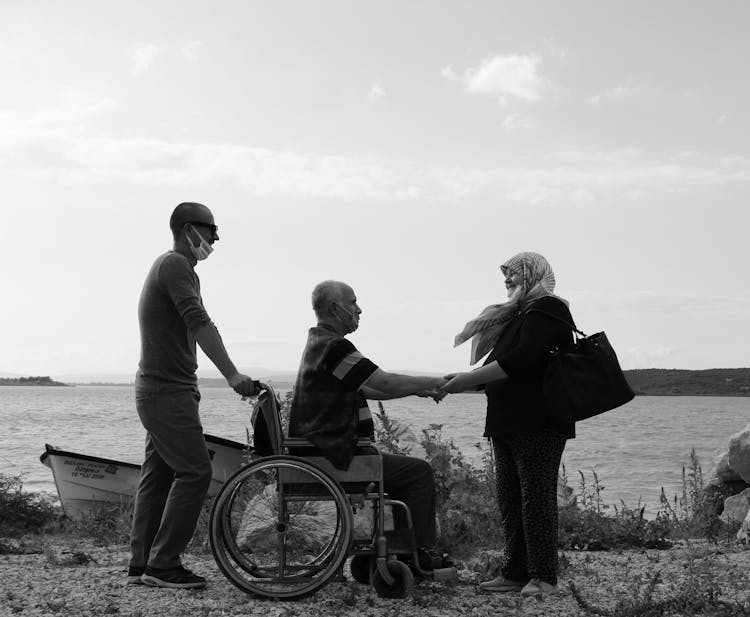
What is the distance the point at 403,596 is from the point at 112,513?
6879mm

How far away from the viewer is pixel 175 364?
5504mm

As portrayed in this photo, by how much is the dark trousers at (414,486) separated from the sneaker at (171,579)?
126 centimetres

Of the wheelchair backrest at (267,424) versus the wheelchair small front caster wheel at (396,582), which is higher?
the wheelchair backrest at (267,424)

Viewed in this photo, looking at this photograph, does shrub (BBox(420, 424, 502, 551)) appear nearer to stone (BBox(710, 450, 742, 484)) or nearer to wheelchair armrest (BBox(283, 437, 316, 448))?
wheelchair armrest (BBox(283, 437, 316, 448))

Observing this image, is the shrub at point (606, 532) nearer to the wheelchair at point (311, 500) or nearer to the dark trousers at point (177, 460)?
the wheelchair at point (311, 500)

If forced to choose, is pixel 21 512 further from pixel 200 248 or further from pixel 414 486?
pixel 414 486

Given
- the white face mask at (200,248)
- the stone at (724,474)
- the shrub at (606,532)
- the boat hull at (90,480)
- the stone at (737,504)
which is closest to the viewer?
the white face mask at (200,248)

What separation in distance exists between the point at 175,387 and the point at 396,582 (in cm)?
165

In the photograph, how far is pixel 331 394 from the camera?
5.20 m

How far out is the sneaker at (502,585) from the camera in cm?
556

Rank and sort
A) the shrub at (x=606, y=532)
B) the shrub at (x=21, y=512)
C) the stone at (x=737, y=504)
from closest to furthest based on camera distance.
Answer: the shrub at (x=606, y=532) < the shrub at (x=21, y=512) < the stone at (x=737, y=504)

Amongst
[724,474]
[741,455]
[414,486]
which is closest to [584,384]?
[414,486]

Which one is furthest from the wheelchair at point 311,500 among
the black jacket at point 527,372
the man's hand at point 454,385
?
the black jacket at point 527,372

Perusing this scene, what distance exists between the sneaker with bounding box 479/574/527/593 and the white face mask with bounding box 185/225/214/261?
2.54m
